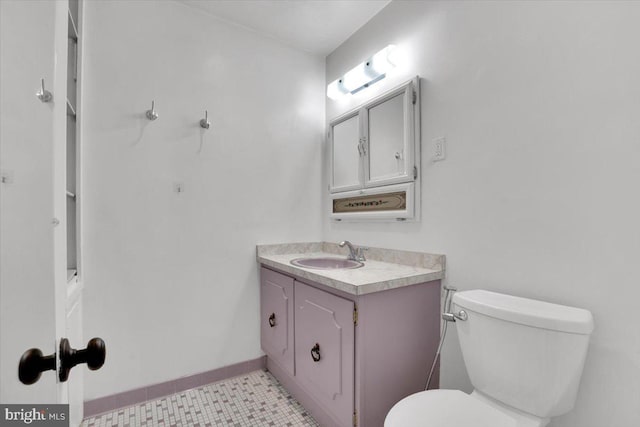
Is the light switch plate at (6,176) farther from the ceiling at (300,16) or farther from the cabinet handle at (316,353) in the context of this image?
the ceiling at (300,16)

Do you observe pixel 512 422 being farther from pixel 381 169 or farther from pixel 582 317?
pixel 381 169

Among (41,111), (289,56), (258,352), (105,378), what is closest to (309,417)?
(258,352)

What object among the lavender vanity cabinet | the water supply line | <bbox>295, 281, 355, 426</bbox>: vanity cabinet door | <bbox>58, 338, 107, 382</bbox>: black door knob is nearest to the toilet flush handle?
the water supply line

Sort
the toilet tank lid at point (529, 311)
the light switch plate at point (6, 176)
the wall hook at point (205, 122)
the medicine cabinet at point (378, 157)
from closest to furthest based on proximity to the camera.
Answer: the light switch plate at point (6, 176) < the toilet tank lid at point (529, 311) < the medicine cabinet at point (378, 157) < the wall hook at point (205, 122)

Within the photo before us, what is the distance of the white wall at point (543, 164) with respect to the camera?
0.95 m

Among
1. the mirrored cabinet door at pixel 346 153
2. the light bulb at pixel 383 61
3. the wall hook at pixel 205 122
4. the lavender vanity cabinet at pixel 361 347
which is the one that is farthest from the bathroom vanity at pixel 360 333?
the light bulb at pixel 383 61

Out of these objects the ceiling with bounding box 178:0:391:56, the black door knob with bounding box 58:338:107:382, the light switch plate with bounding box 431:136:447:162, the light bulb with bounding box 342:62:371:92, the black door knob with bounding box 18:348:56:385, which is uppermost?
the ceiling with bounding box 178:0:391:56

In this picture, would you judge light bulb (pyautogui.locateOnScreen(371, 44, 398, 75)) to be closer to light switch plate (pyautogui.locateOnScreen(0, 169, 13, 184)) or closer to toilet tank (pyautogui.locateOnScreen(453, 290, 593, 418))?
toilet tank (pyautogui.locateOnScreen(453, 290, 593, 418))

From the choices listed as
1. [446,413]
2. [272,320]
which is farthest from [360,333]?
[272,320]

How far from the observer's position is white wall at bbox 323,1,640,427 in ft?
3.12

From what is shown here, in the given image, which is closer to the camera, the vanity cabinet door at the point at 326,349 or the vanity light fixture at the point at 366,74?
the vanity cabinet door at the point at 326,349

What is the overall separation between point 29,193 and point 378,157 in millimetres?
1680

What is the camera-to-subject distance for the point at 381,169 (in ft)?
5.95

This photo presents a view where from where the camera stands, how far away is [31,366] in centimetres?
36
